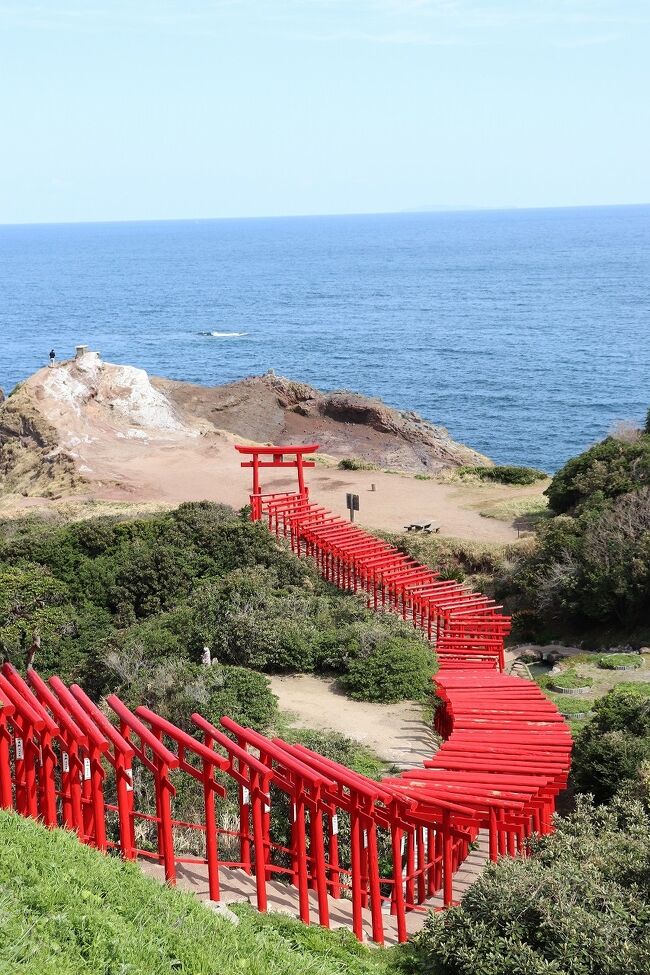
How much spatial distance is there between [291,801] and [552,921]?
3269 millimetres

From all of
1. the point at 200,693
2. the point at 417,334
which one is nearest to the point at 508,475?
the point at 200,693

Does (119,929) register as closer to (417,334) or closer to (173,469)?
(173,469)

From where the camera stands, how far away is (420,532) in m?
27.4

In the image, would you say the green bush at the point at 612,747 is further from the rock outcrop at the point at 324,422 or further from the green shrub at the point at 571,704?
the rock outcrop at the point at 324,422

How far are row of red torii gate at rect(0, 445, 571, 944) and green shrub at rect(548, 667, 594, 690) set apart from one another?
3.28 m

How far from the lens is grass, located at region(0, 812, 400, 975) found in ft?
24.9

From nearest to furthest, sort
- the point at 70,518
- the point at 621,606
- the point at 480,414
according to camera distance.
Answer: the point at 621,606 → the point at 70,518 → the point at 480,414

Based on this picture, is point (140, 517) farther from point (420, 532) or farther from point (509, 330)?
point (509, 330)

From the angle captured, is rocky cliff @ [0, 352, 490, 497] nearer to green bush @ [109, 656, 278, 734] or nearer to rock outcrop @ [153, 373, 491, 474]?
rock outcrop @ [153, 373, 491, 474]

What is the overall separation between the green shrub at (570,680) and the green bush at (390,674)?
1.96 metres

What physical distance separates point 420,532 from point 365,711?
1076 centimetres

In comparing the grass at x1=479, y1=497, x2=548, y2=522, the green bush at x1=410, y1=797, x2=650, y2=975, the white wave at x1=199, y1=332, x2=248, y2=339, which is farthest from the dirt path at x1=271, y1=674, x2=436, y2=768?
the white wave at x1=199, y1=332, x2=248, y2=339

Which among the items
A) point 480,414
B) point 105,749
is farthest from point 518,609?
point 480,414

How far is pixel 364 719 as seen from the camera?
54.6 ft
